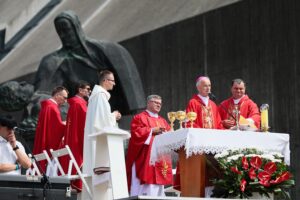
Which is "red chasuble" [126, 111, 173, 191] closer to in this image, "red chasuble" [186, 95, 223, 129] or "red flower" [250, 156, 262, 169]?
"red chasuble" [186, 95, 223, 129]

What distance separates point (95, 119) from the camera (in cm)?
1512

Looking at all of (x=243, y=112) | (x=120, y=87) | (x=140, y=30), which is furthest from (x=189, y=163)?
(x=140, y=30)

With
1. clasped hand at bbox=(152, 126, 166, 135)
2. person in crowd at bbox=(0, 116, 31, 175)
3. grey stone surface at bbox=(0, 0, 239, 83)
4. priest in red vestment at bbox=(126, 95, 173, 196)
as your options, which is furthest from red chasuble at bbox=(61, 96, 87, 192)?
grey stone surface at bbox=(0, 0, 239, 83)

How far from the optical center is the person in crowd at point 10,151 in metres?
13.4

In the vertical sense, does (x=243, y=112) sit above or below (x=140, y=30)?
below

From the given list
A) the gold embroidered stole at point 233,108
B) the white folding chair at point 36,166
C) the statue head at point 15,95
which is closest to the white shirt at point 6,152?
the white folding chair at point 36,166

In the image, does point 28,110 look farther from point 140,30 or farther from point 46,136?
point 140,30

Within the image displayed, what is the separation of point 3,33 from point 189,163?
21.3m

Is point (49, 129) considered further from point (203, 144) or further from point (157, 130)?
point (203, 144)

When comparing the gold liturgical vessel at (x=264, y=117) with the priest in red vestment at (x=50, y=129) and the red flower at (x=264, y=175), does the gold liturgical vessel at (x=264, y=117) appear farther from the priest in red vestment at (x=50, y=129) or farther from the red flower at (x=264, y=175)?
the priest in red vestment at (x=50, y=129)

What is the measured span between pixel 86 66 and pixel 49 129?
271 centimetres

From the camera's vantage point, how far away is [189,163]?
14.1m

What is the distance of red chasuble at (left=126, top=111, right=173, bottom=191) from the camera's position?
16.0 metres

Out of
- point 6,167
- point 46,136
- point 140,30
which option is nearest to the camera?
point 6,167
